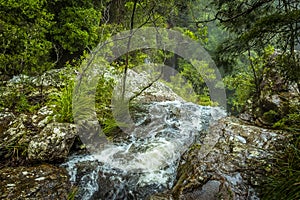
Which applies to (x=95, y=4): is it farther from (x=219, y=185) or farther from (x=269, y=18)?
(x=219, y=185)

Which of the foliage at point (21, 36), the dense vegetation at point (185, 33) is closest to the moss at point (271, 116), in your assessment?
the dense vegetation at point (185, 33)

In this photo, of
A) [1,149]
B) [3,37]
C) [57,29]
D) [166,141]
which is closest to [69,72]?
[3,37]

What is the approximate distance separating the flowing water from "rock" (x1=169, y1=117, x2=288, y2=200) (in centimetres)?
45

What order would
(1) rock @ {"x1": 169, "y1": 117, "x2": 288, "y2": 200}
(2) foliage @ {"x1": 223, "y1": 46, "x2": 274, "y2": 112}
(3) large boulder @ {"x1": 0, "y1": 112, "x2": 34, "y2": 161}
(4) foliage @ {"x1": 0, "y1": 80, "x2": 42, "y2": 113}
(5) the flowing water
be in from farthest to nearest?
(2) foliage @ {"x1": 223, "y1": 46, "x2": 274, "y2": 112} → (4) foliage @ {"x1": 0, "y1": 80, "x2": 42, "y2": 113} → (3) large boulder @ {"x1": 0, "y1": 112, "x2": 34, "y2": 161} → (5) the flowing water → (1) rock @ {"x1": 169, "y1": 117, "x2": 288, "y2": 200}

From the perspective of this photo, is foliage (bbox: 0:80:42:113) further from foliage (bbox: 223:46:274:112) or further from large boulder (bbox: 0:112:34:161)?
foliage (bbox: 223:46:274:112)

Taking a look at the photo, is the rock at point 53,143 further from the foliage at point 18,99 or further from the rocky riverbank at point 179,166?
the foliage at point 18,99

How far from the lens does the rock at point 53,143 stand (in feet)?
10.1

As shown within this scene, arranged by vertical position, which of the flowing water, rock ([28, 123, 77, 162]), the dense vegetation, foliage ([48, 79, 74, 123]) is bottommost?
the flowing water

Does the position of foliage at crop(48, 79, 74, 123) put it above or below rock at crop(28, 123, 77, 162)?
above

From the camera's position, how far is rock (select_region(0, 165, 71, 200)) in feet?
8.24

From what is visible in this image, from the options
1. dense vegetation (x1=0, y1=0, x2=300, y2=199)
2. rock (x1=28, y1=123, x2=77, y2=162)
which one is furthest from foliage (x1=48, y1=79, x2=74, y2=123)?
rock (x1=28, y1=123, x2=77, y2=162)

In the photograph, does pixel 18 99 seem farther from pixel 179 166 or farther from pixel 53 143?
pixel 179 166

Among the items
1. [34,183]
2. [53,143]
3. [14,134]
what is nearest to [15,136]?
[14,134]

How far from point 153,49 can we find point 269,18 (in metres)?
5.41
